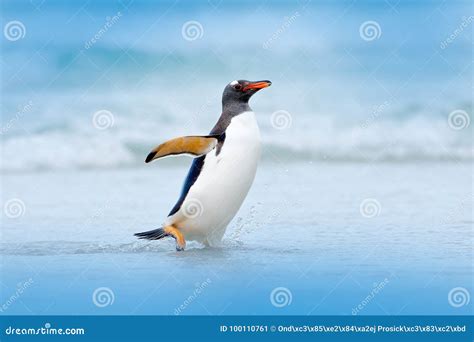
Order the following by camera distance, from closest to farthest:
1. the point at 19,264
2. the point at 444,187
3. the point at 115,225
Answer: the point at 19,264 → the point at 115,225 → the point at 444,187

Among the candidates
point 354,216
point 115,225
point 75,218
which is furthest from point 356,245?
point 75,218

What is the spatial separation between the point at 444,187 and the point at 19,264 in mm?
5639

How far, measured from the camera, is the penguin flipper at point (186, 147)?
5246 mm

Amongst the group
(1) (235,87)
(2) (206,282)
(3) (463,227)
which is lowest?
(2) (206,282)

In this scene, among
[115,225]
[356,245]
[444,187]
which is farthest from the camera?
[444,187]

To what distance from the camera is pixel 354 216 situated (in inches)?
284

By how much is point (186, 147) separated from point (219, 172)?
1.17ft

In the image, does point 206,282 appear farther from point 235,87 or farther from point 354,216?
point 354,216

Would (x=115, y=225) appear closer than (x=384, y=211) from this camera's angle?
Yes

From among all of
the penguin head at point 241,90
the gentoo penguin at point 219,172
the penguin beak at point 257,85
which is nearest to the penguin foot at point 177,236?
the gentoo penguin at point 219,172

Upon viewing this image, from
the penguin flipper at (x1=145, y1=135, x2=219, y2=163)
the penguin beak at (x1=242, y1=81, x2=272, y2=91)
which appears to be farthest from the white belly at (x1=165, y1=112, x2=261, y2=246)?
the penguin beak at (x1=242, y1=81, x2=272, y2=91)

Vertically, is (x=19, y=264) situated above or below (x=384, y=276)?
below

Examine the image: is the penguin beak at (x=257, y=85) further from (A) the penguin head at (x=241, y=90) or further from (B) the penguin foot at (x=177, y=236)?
(B) the penguin foot at (x=177, y=236)

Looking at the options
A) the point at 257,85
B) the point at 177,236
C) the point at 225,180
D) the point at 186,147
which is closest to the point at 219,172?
the point at 225,180
